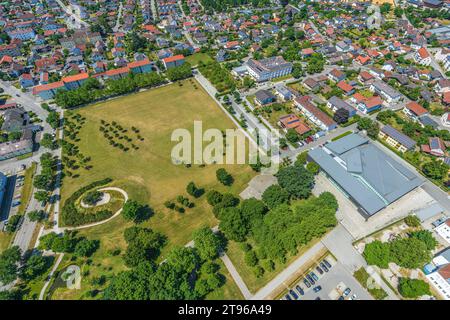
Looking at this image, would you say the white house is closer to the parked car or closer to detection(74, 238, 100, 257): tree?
the parked car

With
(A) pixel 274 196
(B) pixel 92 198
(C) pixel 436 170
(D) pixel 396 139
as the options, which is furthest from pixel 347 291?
(B) pixel 92 198

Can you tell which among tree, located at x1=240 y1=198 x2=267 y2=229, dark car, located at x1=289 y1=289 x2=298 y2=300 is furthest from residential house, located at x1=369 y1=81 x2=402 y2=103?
dark car, located at x1=289 y1=289 x2=298 y2=300

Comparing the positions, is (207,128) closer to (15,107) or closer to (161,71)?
(161,71)

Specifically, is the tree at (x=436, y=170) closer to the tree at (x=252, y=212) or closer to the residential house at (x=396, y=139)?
the residential house at (x=396, y=139)

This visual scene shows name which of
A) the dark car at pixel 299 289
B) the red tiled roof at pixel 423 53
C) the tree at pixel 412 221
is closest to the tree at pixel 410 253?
the tree at pixel 412 221

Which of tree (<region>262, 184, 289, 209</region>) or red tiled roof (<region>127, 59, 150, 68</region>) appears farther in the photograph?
red tiled roof (<region>127, 59, 150, 68</region>)

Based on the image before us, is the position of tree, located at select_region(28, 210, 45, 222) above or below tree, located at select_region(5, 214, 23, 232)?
above

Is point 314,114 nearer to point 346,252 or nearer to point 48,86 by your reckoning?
point 346,252
